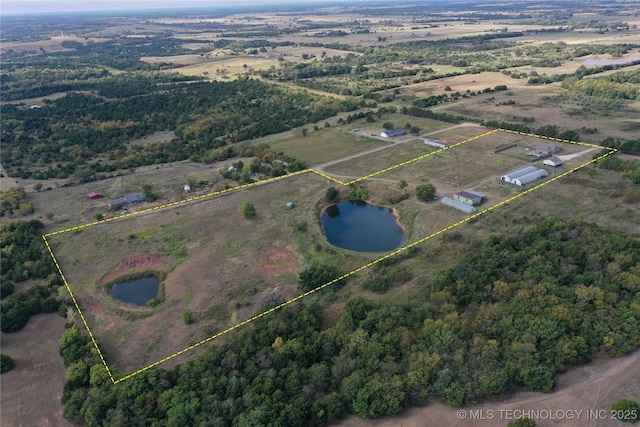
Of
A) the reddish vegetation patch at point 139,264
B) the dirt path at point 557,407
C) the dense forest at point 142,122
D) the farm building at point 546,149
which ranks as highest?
the dirt path at point 557,407

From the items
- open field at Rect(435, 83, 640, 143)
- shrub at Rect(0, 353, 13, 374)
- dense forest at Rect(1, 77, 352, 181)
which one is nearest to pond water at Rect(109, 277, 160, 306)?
shrub at Rect(0, 353, 13, 374)

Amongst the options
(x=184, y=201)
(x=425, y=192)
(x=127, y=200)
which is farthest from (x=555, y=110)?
(x=127, y=200)

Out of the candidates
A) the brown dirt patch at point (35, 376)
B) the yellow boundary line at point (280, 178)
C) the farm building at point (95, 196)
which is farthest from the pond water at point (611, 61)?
the brown dirt patch at point (35, 376)

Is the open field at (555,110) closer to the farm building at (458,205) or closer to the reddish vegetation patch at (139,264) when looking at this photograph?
the farm building at (458,205)

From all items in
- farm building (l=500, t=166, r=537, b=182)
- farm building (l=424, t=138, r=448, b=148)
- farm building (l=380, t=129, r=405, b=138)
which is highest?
farm building (l=500, t=166, r=537, b=182)

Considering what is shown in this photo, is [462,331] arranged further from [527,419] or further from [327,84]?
[327,84]

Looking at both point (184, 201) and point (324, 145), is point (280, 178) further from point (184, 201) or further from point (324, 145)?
point (324, 145)

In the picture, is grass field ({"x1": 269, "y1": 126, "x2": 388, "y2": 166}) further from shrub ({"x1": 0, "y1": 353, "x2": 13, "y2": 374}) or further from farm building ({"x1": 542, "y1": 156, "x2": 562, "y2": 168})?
shrub ({"x1": 0, "y1": 353, "x2": 13, "y2": 374})
